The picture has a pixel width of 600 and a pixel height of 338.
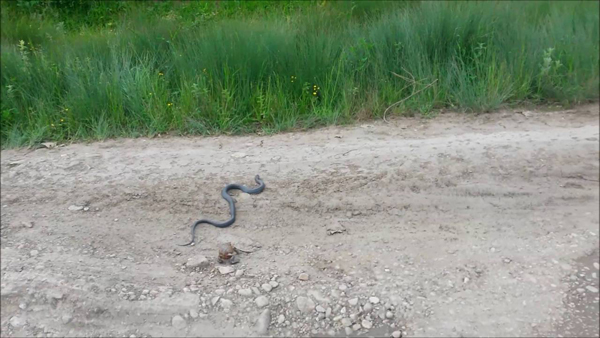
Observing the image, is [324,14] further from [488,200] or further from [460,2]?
[488,200]

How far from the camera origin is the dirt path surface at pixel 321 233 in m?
3.65

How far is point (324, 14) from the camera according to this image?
7.82 metres

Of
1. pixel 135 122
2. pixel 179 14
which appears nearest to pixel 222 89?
pixel 135 122

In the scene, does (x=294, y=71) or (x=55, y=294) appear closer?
(x=55, y=294)

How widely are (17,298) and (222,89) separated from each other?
122 inches

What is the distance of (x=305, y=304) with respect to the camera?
371 centimetres

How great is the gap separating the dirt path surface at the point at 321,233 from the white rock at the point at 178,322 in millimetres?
10

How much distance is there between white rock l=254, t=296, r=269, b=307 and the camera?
3727 millimetres

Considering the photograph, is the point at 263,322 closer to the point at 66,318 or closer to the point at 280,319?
the point at 280,319

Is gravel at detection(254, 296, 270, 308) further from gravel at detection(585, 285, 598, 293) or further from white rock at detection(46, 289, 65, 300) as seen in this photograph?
gravel at detection(585, 285, 598, 293)

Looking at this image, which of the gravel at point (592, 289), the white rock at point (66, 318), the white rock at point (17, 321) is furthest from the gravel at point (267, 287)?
the gravel at point (592, 289)

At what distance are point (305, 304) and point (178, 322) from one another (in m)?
0.81

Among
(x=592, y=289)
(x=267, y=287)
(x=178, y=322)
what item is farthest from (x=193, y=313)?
(x=592, y=289)

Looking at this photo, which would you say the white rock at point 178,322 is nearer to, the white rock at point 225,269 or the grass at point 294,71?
the white rock at point 225,269
